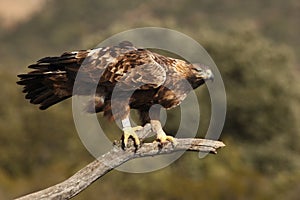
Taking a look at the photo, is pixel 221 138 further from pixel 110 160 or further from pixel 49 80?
pixel 110 160

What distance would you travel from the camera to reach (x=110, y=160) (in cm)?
758

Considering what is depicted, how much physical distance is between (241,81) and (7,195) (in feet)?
70.4

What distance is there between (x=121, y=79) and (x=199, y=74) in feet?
2.50

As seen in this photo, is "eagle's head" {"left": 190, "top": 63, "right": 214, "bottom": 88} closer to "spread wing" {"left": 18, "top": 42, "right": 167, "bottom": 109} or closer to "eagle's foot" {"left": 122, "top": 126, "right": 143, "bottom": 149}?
"spread wing" {"left": 18, "top": 42, "right": 167, "bottom": 109}

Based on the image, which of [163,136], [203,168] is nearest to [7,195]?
[203,168]

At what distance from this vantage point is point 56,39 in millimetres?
93000

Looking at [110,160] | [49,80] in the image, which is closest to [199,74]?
[110,160]

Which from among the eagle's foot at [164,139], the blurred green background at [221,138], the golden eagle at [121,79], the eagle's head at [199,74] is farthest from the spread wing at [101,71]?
the blurred green background at [221,138]

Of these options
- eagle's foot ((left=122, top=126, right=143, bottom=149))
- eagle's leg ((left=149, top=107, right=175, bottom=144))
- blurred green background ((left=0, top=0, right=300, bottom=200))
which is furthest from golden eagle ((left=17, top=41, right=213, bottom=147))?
blurred green background ((left=0, top=0, right=300, bottom=200))

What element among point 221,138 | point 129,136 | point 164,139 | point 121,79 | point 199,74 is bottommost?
point 129,136

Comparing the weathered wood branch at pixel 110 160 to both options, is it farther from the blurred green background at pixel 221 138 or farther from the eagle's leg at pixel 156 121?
the blurred green background at pixel 221 138

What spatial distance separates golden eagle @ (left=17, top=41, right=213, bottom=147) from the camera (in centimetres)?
780

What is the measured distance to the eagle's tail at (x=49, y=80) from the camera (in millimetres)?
7695

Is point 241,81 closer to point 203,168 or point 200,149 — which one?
point 203,168
